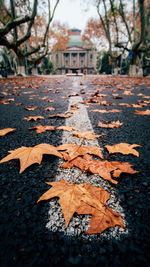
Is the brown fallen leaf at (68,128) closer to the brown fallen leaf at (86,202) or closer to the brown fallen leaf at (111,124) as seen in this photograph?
the brown fallen leaf at (111,124)

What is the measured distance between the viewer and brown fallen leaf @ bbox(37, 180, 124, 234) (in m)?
0.53

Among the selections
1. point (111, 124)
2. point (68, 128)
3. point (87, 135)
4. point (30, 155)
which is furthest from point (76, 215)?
point (111, 124)

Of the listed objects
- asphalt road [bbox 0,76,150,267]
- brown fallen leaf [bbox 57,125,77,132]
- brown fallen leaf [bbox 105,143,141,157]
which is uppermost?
brown fallen leaf [bbox 57,125,77,132]

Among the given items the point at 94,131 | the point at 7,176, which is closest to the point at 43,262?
the point at 7,176

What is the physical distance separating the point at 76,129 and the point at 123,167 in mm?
608

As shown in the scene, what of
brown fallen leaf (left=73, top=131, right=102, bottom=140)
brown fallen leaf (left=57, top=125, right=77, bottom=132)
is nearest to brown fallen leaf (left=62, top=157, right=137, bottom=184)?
brown fallen leaf (left=73, top=131, right=102, bottom=140)

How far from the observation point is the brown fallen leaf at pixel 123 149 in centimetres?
95

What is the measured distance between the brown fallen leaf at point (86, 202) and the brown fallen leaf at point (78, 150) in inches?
9.5

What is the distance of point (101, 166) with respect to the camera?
0.81 meters

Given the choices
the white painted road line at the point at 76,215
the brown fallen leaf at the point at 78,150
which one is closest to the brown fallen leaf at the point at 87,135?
the white painted road line at the point at 76,215

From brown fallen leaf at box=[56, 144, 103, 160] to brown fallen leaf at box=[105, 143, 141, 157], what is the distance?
Result: 0.22 feet

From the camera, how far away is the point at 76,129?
1.33 m

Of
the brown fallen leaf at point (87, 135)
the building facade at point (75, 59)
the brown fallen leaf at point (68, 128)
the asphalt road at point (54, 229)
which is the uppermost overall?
the building facade at point (75, 59)

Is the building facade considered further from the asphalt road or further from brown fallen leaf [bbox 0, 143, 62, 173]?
the asphalt road
